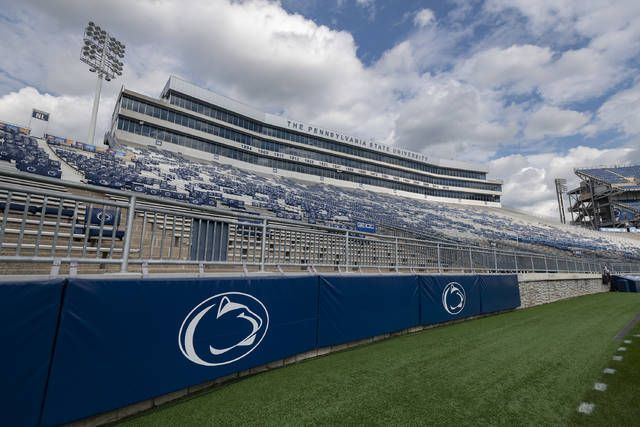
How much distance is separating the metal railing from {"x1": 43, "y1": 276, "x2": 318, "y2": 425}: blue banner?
0.38 metres

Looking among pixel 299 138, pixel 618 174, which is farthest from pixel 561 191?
pixel 299 138

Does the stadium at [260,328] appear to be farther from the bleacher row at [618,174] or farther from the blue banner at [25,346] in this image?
the bleacher row at [618,174]

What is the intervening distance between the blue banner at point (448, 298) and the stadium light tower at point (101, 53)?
36.1 m

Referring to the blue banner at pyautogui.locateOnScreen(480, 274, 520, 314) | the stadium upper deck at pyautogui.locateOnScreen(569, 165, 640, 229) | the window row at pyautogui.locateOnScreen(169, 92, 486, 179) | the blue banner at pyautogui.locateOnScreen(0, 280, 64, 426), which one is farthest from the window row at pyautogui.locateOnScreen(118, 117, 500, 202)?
the blue banner at pyautogui.locateOnScreen(0, 280, 64, 426)

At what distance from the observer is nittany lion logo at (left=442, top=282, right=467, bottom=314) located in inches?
341

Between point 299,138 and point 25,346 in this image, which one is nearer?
point 25,346

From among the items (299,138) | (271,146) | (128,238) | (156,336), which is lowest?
(156,336)

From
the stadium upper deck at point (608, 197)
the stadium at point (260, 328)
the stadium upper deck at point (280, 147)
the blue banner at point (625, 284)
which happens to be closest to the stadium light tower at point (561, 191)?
the stadium upper deck at point (608, 197)

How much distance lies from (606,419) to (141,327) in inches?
188

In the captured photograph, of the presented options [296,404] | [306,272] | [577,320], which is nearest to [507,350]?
[306,272]

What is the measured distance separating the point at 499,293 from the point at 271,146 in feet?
130

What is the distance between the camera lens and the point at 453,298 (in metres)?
8.95

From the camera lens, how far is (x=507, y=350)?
226 inches

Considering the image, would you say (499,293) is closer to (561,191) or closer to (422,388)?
(422,388)
